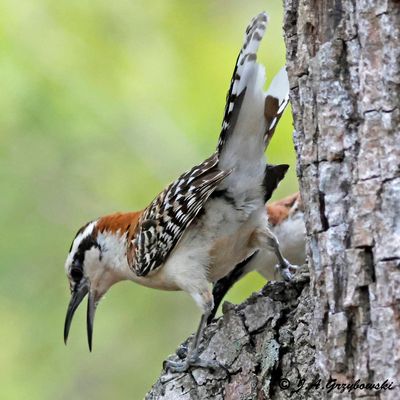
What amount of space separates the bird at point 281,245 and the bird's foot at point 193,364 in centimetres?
164

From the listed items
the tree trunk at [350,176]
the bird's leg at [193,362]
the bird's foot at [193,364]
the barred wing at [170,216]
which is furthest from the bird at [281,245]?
the tree trunk at [350,176]

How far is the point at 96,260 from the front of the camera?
6324 millimetres

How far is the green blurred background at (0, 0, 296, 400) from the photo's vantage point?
711cm

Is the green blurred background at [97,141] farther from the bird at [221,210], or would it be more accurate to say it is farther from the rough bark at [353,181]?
the rough bark at [353,181]

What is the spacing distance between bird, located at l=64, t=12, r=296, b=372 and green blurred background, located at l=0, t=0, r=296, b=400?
156cm

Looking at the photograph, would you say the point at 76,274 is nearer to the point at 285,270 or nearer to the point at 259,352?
the point at 285,270

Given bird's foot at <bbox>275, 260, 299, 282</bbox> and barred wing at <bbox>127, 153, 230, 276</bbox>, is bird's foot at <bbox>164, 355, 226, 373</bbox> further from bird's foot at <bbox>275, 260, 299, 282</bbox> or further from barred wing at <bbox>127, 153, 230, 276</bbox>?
barred wing at <bbox>127, 153, 230, 276</bbox>

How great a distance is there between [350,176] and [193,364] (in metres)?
1.52

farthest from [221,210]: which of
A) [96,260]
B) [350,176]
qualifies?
[350,176]

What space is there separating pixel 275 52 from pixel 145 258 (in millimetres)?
2343

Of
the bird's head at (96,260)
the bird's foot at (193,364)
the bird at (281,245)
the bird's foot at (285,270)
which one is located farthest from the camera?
the bird's head at (96,260)

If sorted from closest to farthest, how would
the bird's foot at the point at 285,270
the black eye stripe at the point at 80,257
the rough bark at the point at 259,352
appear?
the rough bark at the point at 259,352
the bird's foot at the point at 285,270
the black eye stripe at the point at 80,257

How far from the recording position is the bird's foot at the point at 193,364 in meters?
4.04

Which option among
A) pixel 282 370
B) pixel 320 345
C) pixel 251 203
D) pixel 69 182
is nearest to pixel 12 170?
pixel 69 182
